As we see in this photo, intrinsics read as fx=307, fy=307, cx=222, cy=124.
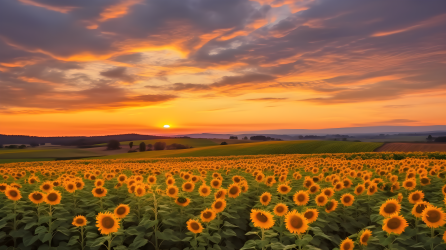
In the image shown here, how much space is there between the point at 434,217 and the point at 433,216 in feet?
0.07

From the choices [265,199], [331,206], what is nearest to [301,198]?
[331,206]

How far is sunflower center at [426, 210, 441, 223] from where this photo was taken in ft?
18.0

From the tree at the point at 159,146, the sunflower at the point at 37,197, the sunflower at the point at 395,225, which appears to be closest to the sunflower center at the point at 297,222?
the sunflower at the point at 395,225

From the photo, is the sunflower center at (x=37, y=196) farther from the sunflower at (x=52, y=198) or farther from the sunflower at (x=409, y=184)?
the sunflower at (x=409, y=184)

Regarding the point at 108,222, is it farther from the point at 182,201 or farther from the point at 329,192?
the point at 329,192

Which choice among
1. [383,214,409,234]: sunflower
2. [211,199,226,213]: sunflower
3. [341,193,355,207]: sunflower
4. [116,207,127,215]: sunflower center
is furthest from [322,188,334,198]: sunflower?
[116,207,127,215]: sunflower center

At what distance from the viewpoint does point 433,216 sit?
554 centimetres

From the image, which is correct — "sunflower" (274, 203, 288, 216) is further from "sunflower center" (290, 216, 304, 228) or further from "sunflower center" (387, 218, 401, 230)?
"sunflower center" (387, 218, 401, 230)

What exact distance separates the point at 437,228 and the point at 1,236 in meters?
9.34

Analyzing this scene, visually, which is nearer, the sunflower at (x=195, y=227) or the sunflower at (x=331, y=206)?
the sunflower at (x=195, y=227)

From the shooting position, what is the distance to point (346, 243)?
200 inches

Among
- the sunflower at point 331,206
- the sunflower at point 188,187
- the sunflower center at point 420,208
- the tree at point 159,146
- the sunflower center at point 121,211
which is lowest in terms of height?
the tree at point 159,146

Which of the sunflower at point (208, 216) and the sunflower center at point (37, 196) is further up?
the sunflower center at point (37, 196)

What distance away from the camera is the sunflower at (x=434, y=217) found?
5.47 m
